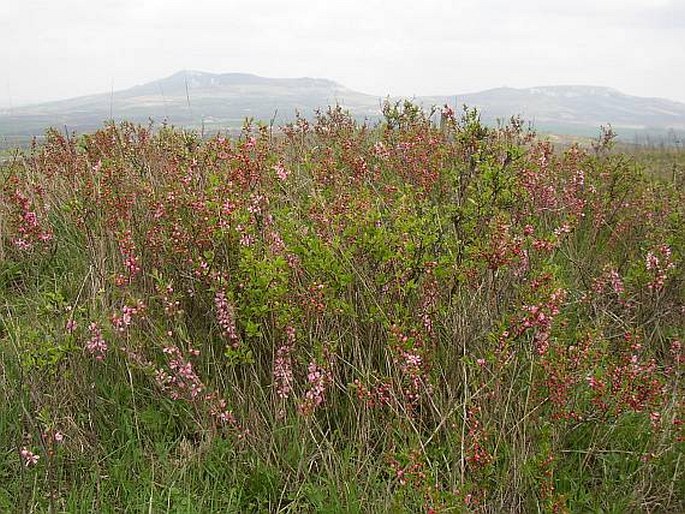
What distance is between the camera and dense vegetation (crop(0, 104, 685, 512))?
9.01ft

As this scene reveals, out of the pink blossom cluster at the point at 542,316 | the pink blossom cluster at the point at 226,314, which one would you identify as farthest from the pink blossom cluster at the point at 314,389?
the pink blossom cluster at the point at 542,316

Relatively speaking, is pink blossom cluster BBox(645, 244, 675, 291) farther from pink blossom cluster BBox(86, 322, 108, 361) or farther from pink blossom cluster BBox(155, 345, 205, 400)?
pink blossom cluster BBox(86, 322, 108, 361)

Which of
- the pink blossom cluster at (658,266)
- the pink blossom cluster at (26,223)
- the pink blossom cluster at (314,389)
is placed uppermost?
the pink blossom cluster at (26,223)

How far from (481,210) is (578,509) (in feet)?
5.03

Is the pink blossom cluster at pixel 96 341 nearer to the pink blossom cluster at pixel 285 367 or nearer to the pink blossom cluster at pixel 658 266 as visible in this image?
the pink blossom cluster at pixel 285 367

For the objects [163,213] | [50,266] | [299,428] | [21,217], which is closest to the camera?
[299,428]

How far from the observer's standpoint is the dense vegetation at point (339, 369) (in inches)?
108

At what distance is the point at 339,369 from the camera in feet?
11.0

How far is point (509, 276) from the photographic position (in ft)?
11.2

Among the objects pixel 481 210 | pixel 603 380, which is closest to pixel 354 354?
pixel 481 210

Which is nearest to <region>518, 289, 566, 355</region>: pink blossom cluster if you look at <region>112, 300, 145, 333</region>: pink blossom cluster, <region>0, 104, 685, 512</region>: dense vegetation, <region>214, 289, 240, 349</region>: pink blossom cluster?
<region>0, 104, 685, 512</region>: dense vegetation

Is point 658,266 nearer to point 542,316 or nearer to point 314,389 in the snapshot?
point 542,316

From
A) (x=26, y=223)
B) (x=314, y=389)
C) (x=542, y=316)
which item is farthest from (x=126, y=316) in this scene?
(x=542, y=316)

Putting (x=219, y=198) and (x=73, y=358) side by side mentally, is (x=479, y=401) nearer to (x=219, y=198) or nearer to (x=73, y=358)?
(x=219, y=198)
